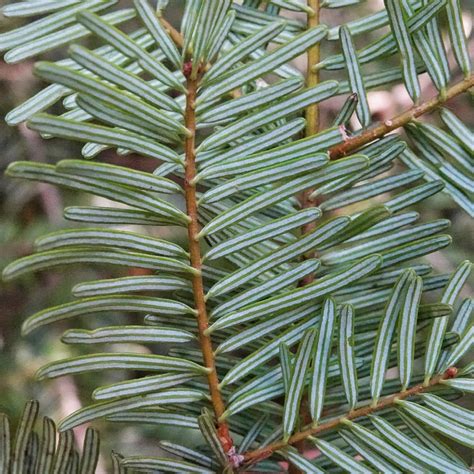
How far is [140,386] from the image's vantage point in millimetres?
273

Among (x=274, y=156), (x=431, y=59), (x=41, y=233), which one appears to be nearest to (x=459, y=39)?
(x=431, y=59)

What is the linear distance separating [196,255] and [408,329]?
10 centimetres

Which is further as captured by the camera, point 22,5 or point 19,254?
point 19,254

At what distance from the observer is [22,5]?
29cm

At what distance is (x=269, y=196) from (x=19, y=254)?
410mm

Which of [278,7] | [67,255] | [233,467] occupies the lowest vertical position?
[233,467]

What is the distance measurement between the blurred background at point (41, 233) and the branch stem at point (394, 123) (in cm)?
34

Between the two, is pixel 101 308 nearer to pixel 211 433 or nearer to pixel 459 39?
pixel 211 433

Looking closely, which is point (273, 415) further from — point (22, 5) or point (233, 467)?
point (22, 5)

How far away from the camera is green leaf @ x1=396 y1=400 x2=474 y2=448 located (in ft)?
0.90

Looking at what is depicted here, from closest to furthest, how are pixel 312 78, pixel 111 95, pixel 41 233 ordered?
pixel 111 95
pixel 312 78
pixel 41 233

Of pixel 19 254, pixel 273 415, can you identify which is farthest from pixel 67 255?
pixel 19 254

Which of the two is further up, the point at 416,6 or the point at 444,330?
the point at 416,6

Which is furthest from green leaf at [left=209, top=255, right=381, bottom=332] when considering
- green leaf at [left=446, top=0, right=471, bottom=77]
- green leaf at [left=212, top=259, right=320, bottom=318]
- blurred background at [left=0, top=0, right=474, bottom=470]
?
blurred background at [left=0, top=0, right=474, bottom=470]
